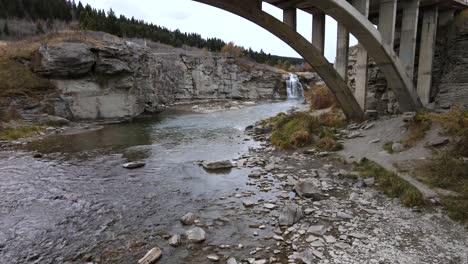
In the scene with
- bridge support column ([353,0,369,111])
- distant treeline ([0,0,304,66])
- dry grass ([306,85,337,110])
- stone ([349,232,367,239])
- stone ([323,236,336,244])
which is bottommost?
stone ([323,236,336,244])

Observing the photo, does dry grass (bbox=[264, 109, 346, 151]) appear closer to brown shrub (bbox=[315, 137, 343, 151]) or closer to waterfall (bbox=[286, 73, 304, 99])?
brown shrub (bbox=[315, 137, 343, 151])

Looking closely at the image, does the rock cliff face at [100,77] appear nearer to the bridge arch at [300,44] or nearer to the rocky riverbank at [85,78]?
the rocky riverbank at [85,78]

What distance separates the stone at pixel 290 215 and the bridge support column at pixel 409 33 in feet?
29.8

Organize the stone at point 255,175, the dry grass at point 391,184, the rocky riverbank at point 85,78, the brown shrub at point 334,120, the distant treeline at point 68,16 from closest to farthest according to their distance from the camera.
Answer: the dry grass at point 391,184
the stone at point 255,175
the brown shrub at point 334,120
the rocky riverbank at point 85,78
the distant treeline at point 68,16

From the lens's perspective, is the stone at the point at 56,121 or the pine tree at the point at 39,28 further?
the pine tree at the point at 39,28

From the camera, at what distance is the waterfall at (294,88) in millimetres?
50638

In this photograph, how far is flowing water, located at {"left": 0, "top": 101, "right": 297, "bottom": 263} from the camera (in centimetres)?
499

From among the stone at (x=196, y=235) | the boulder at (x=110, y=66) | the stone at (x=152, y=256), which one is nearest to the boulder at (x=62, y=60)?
the boulder at (x=110, y=66)

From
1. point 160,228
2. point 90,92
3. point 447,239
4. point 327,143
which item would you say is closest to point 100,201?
point 160,228

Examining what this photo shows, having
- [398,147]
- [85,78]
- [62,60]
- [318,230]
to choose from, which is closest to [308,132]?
[398,147]

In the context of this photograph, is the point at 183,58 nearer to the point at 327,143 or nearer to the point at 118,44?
the point at 118,44

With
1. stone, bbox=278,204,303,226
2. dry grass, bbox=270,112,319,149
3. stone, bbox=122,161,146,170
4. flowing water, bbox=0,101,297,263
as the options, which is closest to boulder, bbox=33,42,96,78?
flowing water, bbox=0,101,297,263

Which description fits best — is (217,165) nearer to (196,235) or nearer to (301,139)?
→ (301,139)

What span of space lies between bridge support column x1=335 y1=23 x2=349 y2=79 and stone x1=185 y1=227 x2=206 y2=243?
31.9 ft
